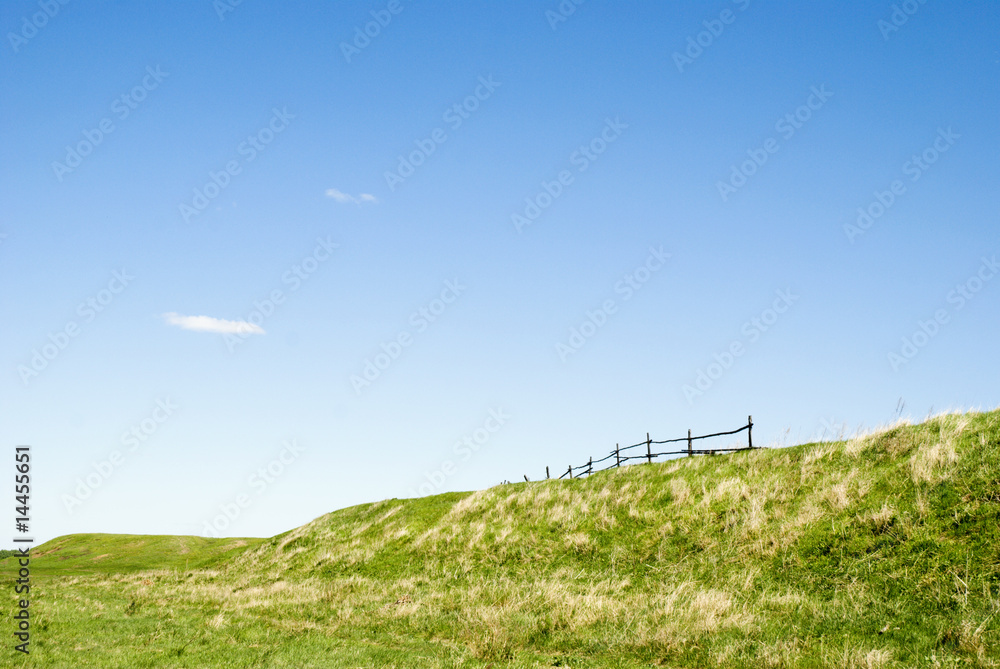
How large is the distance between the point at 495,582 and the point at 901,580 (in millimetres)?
12775

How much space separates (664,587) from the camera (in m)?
17.9

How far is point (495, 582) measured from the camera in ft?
72.6

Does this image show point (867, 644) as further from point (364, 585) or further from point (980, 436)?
point (364, 585)

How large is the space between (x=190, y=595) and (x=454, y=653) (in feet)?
54.4

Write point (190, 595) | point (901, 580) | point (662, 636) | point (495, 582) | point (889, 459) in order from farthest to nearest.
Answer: point (190, 595) < point (495, 582) < point (889, 459) < point (901, 580) < point (662, 636)

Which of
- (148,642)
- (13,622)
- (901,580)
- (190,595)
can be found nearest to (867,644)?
(901,580)

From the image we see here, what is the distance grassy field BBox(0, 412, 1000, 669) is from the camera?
Result: 12406 mm

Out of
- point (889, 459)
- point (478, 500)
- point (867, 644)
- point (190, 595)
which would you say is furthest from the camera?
point (478, 500)

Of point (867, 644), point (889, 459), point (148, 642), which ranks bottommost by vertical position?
point (867, 644)

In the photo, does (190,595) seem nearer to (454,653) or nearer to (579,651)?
(454,653)

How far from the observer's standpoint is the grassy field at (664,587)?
12.4m

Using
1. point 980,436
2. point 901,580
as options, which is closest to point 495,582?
point 901,580

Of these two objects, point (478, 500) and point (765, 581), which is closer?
point (765, 581)

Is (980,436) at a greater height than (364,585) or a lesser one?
greater
